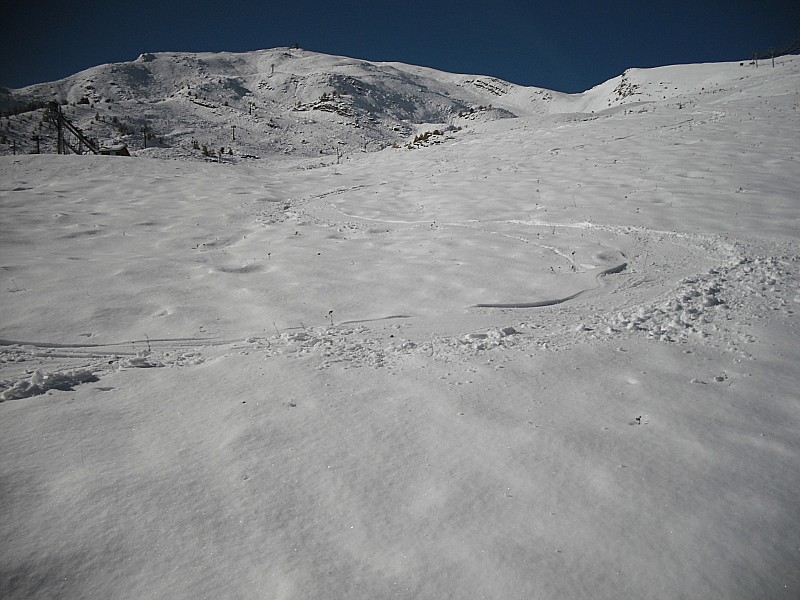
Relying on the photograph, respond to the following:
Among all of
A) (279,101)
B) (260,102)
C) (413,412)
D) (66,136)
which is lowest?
(413,412)

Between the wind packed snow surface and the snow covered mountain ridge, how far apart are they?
20572 millimetres

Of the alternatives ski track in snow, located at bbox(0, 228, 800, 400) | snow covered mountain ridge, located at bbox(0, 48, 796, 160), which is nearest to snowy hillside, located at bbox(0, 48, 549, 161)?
snow covered mountain ridge, located at bbox(0, 48, 796, 160)

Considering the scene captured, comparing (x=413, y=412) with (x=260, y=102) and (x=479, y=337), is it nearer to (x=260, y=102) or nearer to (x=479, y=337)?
(x=479, y=337)

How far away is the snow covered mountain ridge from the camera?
87.6ft

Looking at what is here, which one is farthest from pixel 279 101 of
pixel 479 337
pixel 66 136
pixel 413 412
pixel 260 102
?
pixel 413 412

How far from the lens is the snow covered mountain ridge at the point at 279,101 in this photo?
2669cm

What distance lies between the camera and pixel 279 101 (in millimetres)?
44969

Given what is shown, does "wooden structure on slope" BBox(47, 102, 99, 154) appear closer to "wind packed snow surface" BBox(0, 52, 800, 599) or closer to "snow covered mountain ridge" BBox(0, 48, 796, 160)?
"snow covered mountain ridge" BBox(0, 48, 796, 160)

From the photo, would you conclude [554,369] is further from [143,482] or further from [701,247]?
[701,247]

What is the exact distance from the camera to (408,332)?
4293 mm

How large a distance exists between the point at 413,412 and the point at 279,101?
4860 cm

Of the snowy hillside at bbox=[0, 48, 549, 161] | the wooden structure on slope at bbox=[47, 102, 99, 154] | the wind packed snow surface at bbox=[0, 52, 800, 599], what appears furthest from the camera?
the snowy hillside at bbox=[0, 48, 549, 161]

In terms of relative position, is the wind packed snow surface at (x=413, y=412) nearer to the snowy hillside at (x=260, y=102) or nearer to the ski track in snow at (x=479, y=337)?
the ski track in snow at (x=479, y=337)

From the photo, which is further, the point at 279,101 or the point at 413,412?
the point at 279,101
